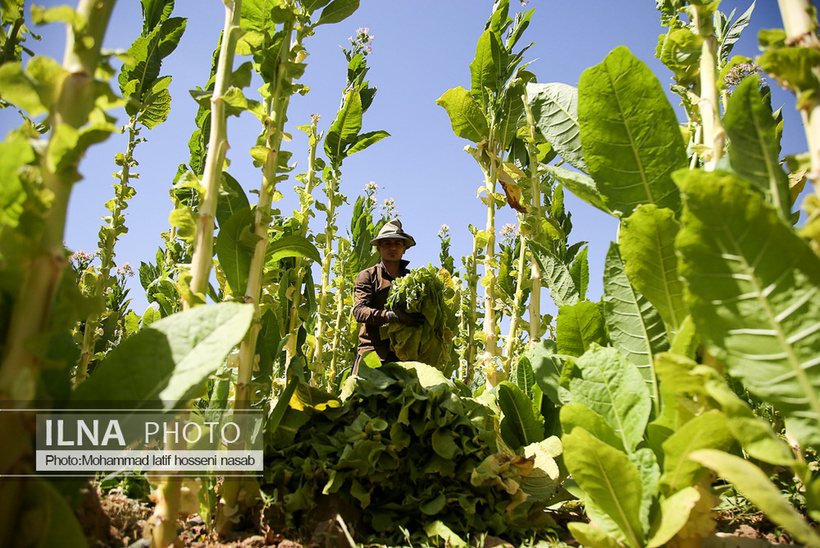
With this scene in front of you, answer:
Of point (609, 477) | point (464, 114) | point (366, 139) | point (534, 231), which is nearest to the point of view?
point (609, 477)

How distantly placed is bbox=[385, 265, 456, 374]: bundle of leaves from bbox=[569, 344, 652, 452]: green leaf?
1660 mm

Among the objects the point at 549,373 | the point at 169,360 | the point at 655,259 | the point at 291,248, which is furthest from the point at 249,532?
the point at 655,259

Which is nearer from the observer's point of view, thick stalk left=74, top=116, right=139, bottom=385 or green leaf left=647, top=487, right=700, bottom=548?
green leaf left=647, top=487, right=700, bottom=548

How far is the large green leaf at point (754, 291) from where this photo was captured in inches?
33.3

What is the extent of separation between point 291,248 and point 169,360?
0.77m

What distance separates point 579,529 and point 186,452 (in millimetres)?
982

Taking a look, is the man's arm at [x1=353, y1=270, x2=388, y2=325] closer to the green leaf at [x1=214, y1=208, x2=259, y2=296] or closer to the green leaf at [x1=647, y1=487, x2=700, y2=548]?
the green leaf at [x1=214, y1=208, x2=259, y2=296]

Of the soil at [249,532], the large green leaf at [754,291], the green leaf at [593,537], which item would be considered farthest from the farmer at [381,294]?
the large green leaf at [754,291]

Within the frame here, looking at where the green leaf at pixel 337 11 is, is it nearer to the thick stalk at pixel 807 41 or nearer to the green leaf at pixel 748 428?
the thick stalk at pixel 807 41

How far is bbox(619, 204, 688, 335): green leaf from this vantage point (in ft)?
3.73

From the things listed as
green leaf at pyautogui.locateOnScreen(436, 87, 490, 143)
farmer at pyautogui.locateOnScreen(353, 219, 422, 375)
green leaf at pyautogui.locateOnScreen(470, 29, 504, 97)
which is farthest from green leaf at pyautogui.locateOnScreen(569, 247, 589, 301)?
green leaf at pyautogui.locateOnScreen(470, 29, 504, 97)

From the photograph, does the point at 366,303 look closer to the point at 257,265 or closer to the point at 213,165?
the point at 257,265

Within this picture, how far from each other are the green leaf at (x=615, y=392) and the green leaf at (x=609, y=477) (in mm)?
134

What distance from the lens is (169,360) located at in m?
0.95
